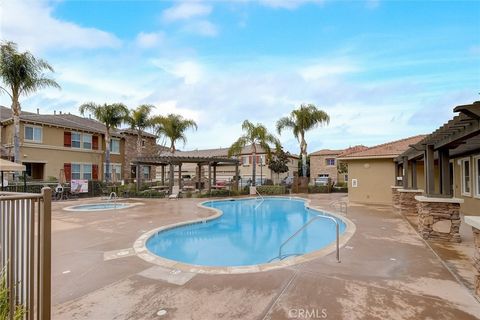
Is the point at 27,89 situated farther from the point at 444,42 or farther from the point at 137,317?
the point at 444,42

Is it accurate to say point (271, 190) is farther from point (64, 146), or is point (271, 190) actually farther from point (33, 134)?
point (33, 134)

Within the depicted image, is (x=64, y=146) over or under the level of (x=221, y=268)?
over

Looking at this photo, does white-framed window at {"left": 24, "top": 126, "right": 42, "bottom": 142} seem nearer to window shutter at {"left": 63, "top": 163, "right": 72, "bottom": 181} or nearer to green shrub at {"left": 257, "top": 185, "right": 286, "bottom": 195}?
window shutter at {"left": 63, "top": 163, "right": 72, "bottom": 181}

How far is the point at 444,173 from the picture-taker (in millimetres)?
7852

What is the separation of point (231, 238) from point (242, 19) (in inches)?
363

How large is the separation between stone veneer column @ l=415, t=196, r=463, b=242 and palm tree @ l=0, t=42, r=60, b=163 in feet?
73.4

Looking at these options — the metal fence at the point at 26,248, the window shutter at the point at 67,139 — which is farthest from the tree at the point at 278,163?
the metal fence at the point at 26,248

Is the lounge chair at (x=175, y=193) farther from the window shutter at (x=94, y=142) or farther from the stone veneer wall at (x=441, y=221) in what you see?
the stone veneer wall at (x=441, y=221)

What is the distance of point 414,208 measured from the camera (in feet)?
39.6

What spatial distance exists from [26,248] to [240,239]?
8245 mm

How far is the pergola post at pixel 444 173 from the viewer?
25.4ft

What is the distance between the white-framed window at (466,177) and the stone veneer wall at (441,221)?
560 centimetres

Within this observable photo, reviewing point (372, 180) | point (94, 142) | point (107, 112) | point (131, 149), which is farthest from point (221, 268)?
point (131, 149)

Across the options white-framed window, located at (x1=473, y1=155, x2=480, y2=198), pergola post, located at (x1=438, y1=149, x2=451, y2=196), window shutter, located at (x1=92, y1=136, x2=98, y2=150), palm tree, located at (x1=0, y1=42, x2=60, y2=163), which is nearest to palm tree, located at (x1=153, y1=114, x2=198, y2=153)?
window shutter, located at (x1=92, y1=136, x2=98, y2=150)
